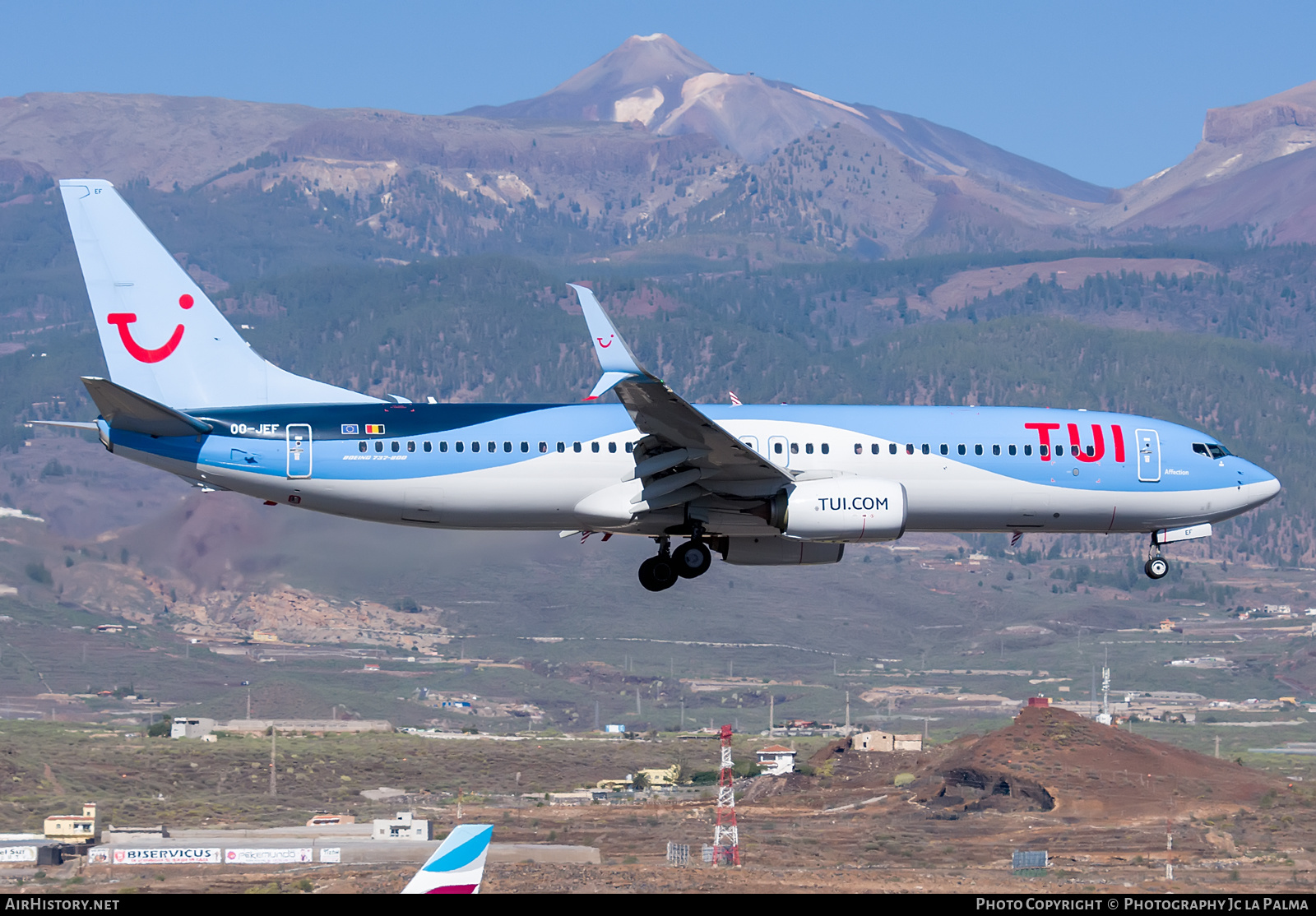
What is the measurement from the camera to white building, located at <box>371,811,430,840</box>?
96375 mm

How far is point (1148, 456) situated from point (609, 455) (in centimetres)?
1531

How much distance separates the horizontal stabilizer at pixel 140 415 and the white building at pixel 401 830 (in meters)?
55.9

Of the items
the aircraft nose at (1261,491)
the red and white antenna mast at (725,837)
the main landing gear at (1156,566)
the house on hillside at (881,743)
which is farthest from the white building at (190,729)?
the aircraft nose at (1261,491)

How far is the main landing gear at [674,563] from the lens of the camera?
152 ft

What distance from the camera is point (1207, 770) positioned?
133750mm

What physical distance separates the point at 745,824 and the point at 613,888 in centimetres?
3351

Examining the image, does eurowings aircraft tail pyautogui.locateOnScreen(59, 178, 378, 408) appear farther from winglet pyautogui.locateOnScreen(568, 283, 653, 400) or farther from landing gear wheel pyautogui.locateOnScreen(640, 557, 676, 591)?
landing gear wheel pyautogui.locateOnScreen(640, 557, 676, 591)

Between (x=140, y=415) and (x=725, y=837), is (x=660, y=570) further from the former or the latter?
(x=725, y=837)

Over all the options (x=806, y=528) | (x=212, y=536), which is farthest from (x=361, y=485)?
(x=212, y=536)

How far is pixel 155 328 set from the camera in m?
47.0

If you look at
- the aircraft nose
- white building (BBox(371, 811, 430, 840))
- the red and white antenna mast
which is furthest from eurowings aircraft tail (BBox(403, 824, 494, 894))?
white building (BBox(371, 811, 430, 840))

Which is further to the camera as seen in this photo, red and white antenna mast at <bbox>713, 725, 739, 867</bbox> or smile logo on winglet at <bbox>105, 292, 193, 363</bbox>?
red and white antenna mast at <bbox>713, 725, 739, 867</bbox>

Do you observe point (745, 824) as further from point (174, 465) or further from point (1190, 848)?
point (174, 465)

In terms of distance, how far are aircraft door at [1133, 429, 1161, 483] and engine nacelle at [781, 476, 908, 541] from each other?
331 inches
